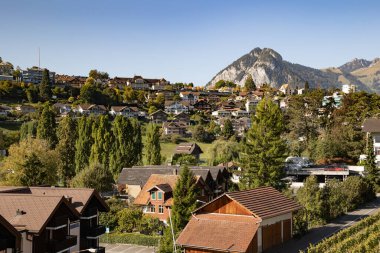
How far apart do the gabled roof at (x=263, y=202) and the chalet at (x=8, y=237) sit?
38.9 ft

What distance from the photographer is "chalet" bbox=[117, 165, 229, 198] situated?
165 ft

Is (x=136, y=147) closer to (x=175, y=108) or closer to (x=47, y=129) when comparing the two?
(x=47, y=129)

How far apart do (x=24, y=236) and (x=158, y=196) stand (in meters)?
21.1

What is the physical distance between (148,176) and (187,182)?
60.2 feet

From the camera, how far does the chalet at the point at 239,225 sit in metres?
27.6

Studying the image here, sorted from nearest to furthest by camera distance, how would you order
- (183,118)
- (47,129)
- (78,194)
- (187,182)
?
(78,194)
(187,182)
(47,129)
(183,118)

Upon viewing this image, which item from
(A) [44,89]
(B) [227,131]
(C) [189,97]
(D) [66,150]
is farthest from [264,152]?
(C) [189,97]

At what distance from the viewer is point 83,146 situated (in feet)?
207

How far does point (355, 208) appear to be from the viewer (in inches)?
1690

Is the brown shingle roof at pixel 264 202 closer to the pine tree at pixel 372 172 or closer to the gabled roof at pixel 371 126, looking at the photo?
the pine tree at pixel 372 172

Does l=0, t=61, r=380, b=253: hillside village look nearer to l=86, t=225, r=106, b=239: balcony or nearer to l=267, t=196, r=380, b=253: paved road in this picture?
l=86, t=225, r=106, b=239: balcony

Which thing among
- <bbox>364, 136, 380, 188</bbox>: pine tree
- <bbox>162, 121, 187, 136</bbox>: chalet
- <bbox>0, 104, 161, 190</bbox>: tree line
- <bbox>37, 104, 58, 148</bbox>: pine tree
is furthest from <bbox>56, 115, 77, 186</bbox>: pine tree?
<bbox>162, 121, 187, 136</bbox>: chalet

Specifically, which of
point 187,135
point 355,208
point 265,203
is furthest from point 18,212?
point 187,135

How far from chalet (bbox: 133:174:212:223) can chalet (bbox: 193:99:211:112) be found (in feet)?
356
